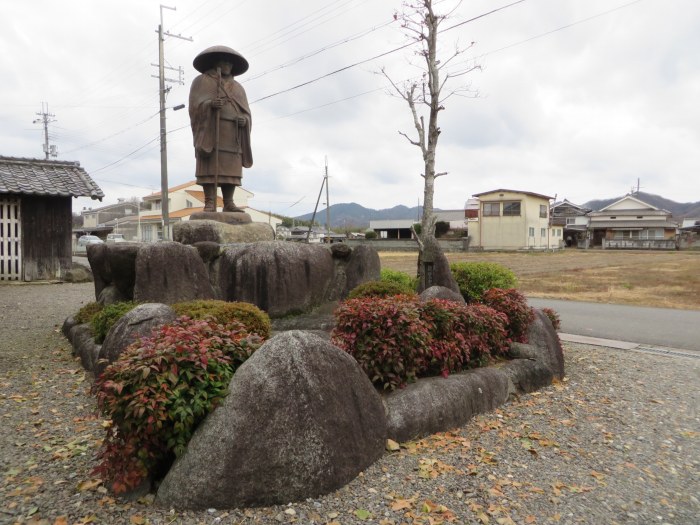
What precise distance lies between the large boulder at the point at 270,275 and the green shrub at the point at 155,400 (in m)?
3.04

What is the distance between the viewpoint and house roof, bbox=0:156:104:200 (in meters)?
15.1

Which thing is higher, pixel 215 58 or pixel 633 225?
pixel 215 58

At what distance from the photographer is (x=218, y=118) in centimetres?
816

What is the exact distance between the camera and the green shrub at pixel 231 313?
501 centimetres

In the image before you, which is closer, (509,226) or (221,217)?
(221,217)

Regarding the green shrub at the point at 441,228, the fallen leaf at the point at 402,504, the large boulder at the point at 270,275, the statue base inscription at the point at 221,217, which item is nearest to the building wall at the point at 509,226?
the green shrub at the point at 441,228

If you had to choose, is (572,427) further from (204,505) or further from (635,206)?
(635,206)

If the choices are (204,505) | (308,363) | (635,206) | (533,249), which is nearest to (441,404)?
(308,363)

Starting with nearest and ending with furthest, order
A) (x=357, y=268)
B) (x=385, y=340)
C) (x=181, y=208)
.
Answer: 1. (x=385, y=340)
2. (x=357, y=268)
3. (x=181, y=208)

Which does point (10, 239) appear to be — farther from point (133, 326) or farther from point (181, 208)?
point (181, 208)

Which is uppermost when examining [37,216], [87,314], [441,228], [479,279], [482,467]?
[441,228]

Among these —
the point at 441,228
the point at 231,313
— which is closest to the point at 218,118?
the point at 231,313

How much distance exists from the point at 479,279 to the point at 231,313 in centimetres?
576

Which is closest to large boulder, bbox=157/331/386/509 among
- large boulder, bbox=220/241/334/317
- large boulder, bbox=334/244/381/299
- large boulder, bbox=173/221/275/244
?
large boulder, bbox=220/241/334/317
